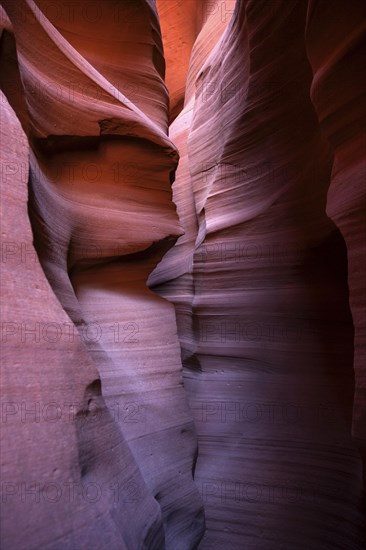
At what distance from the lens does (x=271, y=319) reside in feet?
12.8

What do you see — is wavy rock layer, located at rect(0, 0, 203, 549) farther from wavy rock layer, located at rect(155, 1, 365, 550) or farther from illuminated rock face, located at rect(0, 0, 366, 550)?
wavy rock layer, located at rect(155, 1, 365, 550)

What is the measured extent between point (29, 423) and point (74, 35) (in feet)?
11.1

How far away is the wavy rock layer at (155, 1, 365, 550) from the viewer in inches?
130

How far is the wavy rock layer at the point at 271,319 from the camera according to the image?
3.31 metres

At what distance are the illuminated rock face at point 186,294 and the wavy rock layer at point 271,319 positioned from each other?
17 mm

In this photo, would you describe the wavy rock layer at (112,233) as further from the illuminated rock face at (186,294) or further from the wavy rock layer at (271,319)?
the wavy rock layer at (271,319)

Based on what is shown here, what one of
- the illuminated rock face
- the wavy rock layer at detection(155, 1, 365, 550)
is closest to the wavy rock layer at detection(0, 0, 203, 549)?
the illuminated rock face

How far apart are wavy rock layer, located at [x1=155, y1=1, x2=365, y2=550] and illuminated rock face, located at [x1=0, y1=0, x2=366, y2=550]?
2cm

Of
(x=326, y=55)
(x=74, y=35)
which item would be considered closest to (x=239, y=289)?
(x=326, y=55)

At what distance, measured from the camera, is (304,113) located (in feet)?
11.7

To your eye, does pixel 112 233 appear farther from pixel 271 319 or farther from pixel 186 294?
pixel 186 294

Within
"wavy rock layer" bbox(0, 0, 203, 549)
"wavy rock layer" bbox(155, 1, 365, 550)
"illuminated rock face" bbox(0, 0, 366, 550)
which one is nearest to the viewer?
"illuminated rock face" bbox(0, 0, 366, 550)

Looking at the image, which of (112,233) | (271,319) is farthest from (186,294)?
(112,233)

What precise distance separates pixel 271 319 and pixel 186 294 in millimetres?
1397
